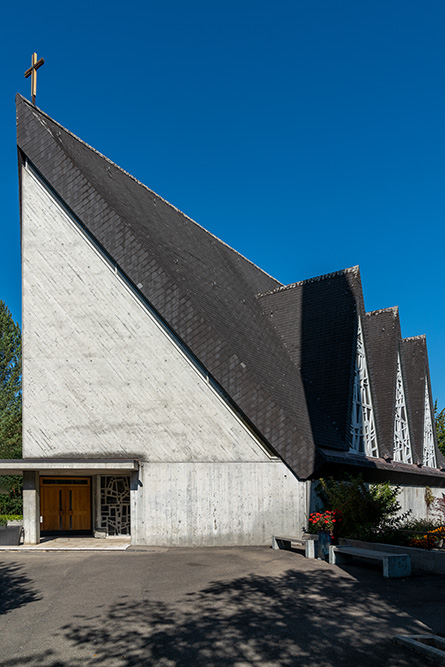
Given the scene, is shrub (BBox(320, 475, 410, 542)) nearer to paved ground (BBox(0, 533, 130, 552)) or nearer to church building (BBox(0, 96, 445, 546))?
church building (BBox(0, 96, 445, 546))

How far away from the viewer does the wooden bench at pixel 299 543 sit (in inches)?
521

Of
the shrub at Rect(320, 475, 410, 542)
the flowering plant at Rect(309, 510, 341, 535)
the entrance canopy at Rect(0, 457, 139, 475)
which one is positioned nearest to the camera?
the shrub at Rect(320, 475, 410, 542)

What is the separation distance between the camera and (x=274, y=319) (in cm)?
2452

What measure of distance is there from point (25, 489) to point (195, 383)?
6127mm

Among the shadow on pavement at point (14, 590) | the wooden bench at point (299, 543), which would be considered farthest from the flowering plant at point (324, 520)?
the shadow on pavement at point (14, 590)

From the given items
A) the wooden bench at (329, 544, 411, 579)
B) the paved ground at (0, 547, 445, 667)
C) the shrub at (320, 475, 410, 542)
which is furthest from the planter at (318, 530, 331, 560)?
the wooden bench at (329, 544, 411, 579)

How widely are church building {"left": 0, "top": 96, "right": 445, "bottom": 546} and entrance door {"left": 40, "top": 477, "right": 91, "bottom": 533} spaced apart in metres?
0.04

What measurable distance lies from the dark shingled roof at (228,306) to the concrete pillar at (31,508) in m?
6.24

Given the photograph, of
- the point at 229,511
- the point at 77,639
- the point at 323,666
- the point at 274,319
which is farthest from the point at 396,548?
the point at 274,319

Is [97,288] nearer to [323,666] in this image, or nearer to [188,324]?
[188,324]

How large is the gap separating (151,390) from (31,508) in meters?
5.07

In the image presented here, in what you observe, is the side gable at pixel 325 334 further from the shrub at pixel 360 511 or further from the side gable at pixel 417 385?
the side gable at pixel 417 385

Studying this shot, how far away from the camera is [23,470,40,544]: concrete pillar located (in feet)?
55.1

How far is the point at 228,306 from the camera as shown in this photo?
68.0ft
